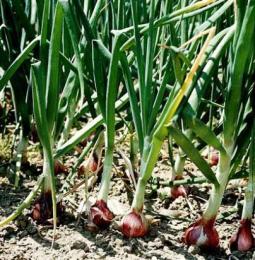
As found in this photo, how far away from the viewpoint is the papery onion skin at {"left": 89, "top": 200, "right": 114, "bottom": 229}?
152 cm

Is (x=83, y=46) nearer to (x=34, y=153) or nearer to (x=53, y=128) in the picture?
(x=53, y=128)

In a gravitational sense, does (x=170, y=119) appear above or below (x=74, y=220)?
above

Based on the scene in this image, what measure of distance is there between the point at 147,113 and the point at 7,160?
70 cm

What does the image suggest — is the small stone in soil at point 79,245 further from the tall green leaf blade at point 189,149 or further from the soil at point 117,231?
the tall green leaf blade at point 189,149

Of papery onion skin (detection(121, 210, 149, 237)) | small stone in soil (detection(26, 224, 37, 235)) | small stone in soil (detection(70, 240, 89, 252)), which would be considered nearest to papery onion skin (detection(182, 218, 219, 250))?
papery onion skin (detection(121, 210, 149, 237))

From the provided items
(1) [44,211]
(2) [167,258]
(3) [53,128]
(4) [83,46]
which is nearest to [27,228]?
(1) [44,211]

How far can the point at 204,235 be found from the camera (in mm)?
1430

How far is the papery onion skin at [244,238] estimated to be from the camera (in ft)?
→ 4.68

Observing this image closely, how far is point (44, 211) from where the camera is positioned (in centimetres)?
157

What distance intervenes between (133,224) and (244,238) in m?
0.25

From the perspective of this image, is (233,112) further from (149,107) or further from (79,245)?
(79,245)

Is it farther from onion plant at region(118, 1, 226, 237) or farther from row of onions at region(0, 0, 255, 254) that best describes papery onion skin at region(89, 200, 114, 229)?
onion plant at region(118, 1, 226, 237)

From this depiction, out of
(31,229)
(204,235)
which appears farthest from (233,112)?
(31,229)

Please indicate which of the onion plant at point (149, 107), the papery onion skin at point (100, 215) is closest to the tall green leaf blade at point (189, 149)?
the onion plant at point (149, 107)
